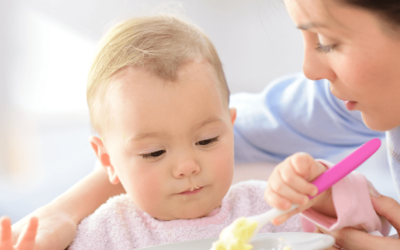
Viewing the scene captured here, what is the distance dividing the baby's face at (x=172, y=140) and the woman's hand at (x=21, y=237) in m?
0.20

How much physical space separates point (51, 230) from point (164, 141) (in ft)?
0.86

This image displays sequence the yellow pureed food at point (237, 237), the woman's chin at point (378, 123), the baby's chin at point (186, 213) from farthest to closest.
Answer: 1. the baby's chin at point (186, 213)
2. the woman's chin at point (378, 123)
3. the yellow pureed food at point (237, 237)

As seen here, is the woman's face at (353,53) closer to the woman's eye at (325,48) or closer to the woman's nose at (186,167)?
the woman's eye at (325,48)

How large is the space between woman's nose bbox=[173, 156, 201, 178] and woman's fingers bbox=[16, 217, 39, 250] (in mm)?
239

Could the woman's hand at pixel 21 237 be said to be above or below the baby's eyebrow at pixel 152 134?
below

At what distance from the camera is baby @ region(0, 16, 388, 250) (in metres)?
0.71

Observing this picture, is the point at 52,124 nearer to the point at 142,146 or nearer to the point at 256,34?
the point at 256,34

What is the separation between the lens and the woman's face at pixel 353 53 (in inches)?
21.9

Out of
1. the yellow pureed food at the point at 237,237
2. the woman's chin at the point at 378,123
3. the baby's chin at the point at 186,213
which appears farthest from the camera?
the baby's chin at the point at 186,213

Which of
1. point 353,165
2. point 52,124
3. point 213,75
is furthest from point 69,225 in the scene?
point 52,124

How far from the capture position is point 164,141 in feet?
2.35

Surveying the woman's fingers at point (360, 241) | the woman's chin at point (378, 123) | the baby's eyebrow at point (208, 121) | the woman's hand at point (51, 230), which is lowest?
the woman's fingers at point (360, 241)

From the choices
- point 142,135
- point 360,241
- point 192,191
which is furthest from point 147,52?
point 360,241

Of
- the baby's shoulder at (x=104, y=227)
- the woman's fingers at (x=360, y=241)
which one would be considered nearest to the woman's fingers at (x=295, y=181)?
the woman's fingers at (x=360, y=241)
